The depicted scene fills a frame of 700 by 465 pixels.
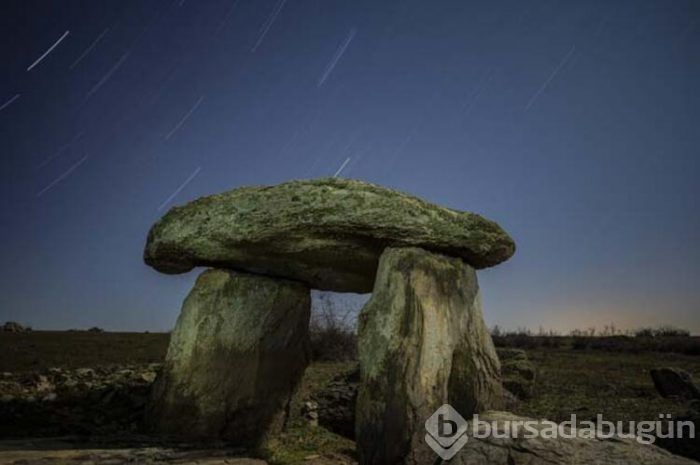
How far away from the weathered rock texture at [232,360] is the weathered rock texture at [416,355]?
2.13 metres

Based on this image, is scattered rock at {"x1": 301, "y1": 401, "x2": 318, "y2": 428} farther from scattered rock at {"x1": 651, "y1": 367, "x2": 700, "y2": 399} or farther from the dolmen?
scattered rock at {"x1": 651, "y1": 367, "x2": 700, "y2": 399}

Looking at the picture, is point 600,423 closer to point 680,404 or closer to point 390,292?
point 680,404

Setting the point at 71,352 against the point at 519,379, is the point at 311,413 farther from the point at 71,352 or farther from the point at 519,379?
the point at 71,352

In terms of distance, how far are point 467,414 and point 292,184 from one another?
12.4ft

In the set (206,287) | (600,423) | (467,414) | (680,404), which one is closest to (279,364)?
(206,287)

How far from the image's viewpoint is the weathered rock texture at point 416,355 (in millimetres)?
6273

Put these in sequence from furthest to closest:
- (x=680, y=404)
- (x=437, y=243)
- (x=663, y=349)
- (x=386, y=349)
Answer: (x=663, y=349)
(x=680, y=404)
(x=437, y=243)
(x=386, y=349)

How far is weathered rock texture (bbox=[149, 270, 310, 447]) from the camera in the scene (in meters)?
7.79

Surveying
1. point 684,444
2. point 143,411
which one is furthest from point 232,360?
point 684,444

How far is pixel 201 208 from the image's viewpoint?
26.1 feet

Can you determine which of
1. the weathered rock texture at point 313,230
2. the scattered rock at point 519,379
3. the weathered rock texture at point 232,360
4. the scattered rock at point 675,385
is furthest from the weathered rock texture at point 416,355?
the scattered rock at point 675,385

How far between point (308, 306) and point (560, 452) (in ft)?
16.3

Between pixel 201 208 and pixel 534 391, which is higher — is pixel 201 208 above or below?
above

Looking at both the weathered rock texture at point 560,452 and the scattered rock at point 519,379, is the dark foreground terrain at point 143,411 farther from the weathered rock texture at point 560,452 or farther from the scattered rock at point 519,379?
the weathered rock texture at point 560,452
